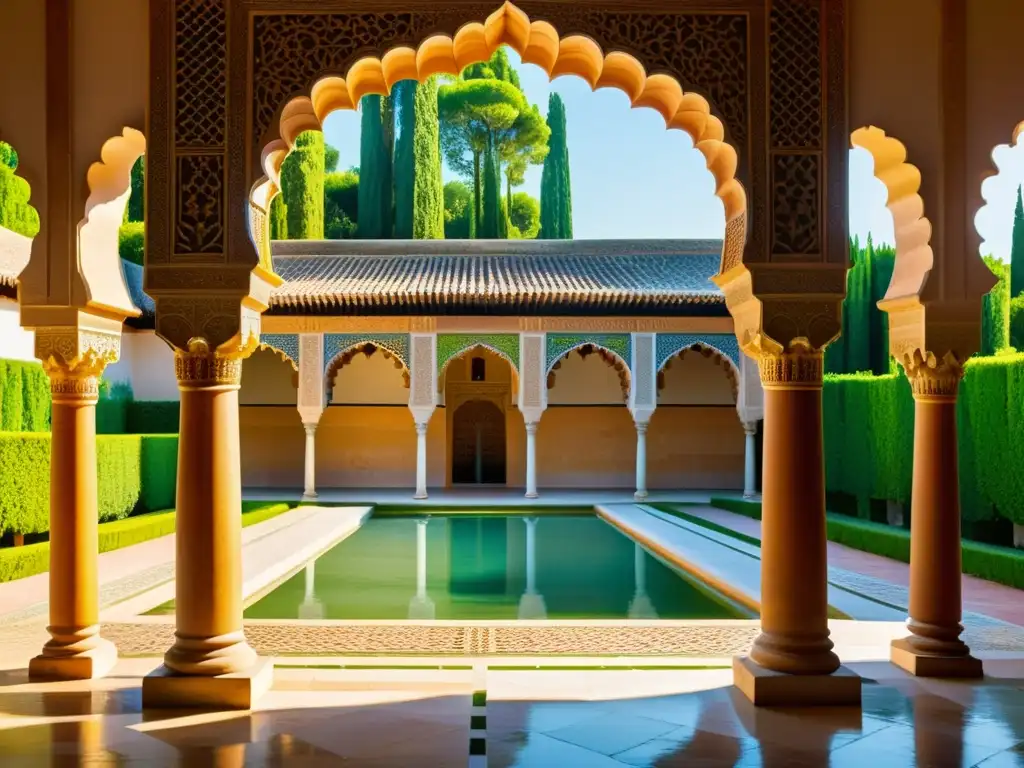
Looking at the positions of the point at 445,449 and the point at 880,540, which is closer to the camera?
the point at 880,540

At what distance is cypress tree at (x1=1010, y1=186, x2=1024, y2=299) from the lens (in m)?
19.8

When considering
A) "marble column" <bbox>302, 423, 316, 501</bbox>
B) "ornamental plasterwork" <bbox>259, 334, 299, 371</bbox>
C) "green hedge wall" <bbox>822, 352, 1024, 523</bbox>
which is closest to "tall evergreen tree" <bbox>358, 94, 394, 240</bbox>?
"ornamental plasterwork" <bbox>259, 334, 299, 371</bbox>

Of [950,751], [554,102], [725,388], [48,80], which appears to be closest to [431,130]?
[554,102]

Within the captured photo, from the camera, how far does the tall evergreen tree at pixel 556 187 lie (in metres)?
35.9

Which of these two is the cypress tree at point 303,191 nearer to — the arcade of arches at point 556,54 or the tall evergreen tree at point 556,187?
the tall evergreen tree at point 556,187

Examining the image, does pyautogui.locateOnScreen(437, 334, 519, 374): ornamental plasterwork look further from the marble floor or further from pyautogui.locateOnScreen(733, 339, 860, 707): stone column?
pyautogui.locateOnScreen(733, 339, 860, 707): stone column

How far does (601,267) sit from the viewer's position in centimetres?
1994

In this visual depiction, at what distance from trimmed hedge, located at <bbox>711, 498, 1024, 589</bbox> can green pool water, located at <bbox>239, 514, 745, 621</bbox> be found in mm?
2071

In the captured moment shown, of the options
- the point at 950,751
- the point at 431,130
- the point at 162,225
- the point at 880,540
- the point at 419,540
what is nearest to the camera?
the point at 950,751

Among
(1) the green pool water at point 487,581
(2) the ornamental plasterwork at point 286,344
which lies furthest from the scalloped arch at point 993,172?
(2) the ornamental plasterwork at point 286,344

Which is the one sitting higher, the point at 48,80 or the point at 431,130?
the point at 431,130

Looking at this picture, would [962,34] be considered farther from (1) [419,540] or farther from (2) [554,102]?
(2) [554,102]

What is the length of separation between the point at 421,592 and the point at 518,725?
506 centimetres

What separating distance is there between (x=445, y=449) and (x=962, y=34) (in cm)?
1648
